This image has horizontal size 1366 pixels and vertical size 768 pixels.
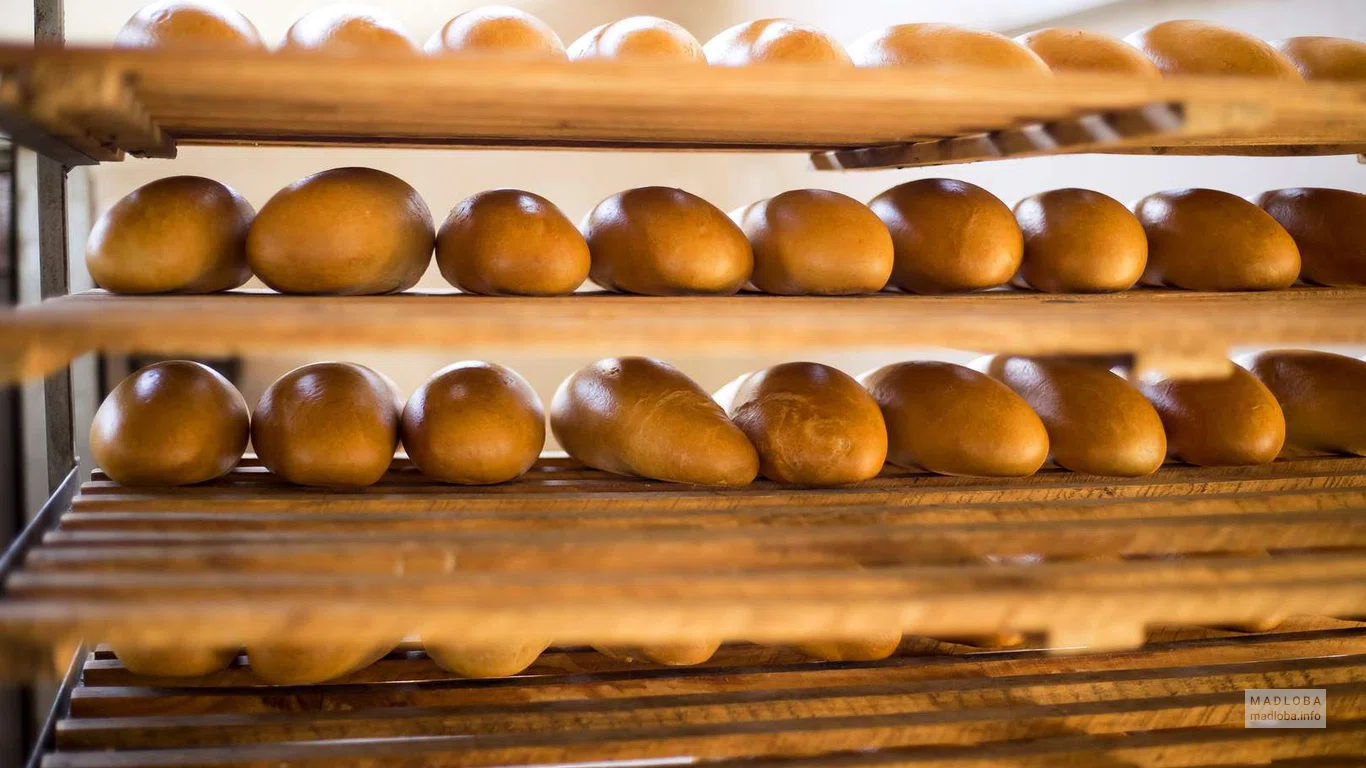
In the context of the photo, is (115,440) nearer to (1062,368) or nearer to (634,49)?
(634,49)

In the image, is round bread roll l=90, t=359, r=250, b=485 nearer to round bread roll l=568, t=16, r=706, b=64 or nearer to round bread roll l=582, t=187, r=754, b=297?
round bread roll l=582, t=187, r=754, b=297

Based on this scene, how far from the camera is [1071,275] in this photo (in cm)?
137

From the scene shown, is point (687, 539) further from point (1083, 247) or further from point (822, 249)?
point (1083, 247)

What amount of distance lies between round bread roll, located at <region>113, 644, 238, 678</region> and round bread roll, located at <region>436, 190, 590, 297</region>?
1.68ft

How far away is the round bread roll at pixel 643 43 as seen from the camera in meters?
1.21

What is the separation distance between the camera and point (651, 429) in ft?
4.27

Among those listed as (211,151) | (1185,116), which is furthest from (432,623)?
(211,151)

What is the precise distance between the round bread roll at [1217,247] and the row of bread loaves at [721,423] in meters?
0.15

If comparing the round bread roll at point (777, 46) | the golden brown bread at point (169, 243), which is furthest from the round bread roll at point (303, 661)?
the round bread roll at point (777, 46)

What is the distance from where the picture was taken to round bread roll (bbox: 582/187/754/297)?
1.25m

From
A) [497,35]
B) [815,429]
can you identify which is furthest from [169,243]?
[815,429]

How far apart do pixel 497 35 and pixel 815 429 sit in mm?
611

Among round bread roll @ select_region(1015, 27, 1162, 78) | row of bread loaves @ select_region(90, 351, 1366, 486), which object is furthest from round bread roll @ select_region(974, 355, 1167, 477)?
round bread roll @ select_region(1015, 27, 1162, 78)

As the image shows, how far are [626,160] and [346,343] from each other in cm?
255
